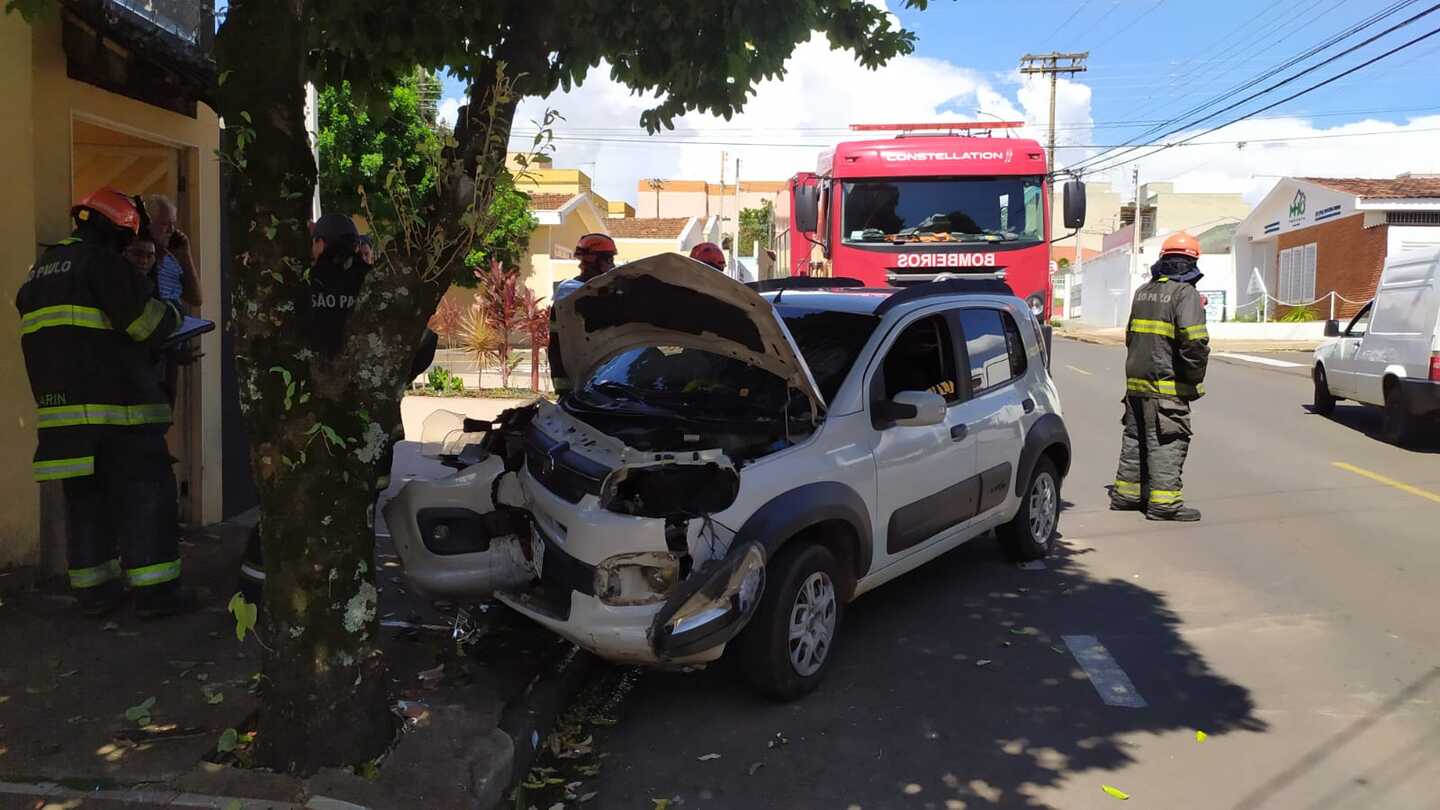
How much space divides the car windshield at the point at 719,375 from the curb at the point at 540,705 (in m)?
1.22

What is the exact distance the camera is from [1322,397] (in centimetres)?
1301

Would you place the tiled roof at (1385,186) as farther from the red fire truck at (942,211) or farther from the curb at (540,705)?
the curb at (540,705)

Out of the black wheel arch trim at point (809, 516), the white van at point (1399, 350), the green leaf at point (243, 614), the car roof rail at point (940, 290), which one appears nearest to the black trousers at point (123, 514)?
the green leaf at point (243, 614)

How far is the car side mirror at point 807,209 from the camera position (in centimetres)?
1107

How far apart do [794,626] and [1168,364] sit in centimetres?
440

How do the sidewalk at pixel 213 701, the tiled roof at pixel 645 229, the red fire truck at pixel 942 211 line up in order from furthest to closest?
the tiled roof at pixel 645 229 → the red fire truck at pixel 942 211 → the sidewalk at pixel 213 701

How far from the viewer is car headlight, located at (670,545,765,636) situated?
3.74m

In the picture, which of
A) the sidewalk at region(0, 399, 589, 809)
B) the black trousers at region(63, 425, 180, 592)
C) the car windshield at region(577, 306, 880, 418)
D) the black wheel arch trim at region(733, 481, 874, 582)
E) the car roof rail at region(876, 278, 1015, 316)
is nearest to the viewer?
the sidewalk at region(0, 399, 589, 809)

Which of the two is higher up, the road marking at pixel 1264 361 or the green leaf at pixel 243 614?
the road marking at pixel 1264 361

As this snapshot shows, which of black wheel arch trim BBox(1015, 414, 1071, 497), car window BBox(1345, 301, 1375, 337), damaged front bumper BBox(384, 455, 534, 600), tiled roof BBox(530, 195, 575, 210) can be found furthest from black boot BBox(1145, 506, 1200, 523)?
tiled roof BBox(530, 195, 575, 210)

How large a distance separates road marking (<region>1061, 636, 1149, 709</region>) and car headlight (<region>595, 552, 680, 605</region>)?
205 centimetres

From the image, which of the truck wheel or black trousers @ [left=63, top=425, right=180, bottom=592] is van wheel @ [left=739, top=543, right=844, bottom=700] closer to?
the truck wheel

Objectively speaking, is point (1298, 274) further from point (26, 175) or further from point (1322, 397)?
point (26, 175)

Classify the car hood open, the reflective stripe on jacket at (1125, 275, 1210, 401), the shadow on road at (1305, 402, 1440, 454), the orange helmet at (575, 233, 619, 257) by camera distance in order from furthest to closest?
the shadow on road at (1305, 402, 1440, 454) < the reflective stripe on jacket at (1125, 275, 1210, 401) < the orange helmet at (575, 233, 619, 257) < the car hood open
